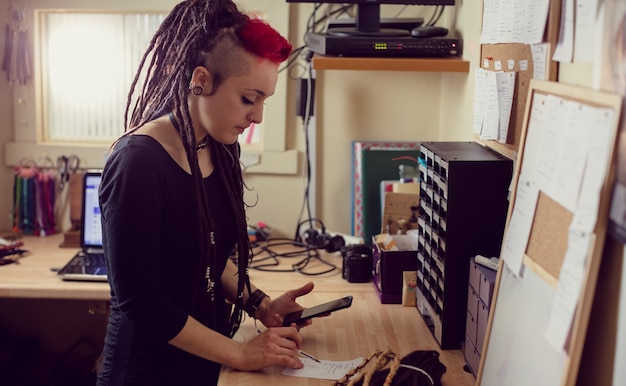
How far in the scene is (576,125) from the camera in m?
1.25

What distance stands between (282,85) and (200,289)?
1.33 m

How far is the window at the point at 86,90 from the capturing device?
298 cm

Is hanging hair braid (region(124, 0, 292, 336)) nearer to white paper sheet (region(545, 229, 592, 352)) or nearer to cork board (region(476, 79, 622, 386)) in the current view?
cork board (region(476, 79, 622, 386))

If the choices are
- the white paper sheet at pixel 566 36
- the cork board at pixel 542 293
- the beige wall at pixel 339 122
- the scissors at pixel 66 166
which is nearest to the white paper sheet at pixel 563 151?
the cork board at pixel 542 293

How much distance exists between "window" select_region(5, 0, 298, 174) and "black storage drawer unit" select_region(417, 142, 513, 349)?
1.16 meters

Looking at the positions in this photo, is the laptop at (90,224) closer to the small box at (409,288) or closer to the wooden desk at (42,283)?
the wooden desk at (42,283)

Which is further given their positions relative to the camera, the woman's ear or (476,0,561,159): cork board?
the woman's ear

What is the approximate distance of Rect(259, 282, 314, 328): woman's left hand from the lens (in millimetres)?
1967

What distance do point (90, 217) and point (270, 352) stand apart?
1.24 metres

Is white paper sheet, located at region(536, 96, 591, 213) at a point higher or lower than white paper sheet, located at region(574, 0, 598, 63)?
lower

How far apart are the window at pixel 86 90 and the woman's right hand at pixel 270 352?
51.0 inches

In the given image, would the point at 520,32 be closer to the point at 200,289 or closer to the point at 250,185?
the point at 200,289

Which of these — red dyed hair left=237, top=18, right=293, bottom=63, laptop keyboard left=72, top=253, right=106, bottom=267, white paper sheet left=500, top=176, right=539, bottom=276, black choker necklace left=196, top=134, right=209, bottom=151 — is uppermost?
red dyed hair left=237, top=18, right=293, bottom=63

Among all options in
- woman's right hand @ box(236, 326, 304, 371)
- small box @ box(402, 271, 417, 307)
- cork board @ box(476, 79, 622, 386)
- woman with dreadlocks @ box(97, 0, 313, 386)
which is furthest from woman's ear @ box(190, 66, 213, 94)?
small box @ box(402, 271, 417, 307)
